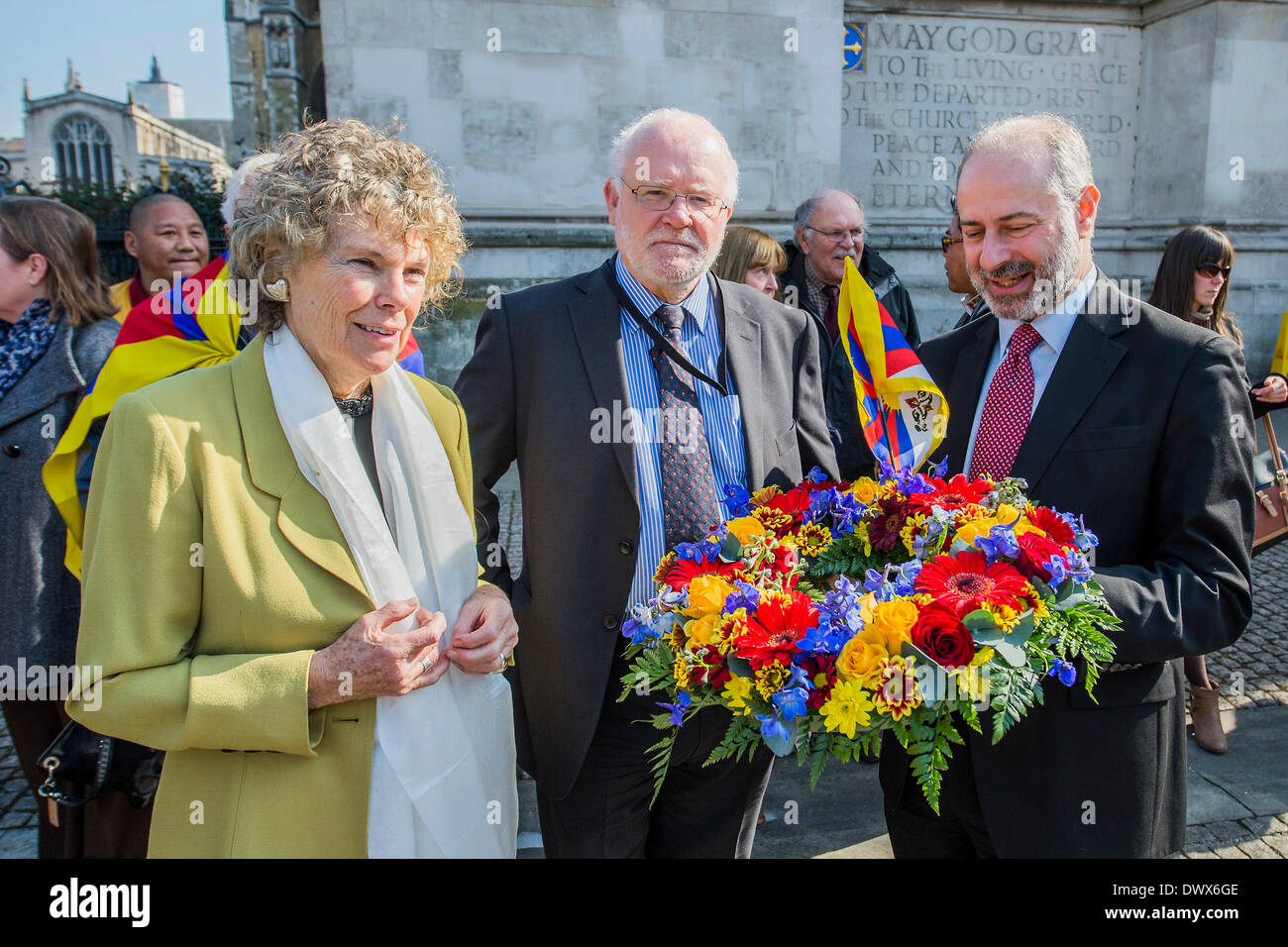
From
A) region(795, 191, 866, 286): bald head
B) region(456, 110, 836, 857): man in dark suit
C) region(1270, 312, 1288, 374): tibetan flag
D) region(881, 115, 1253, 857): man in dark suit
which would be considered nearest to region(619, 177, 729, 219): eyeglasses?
region(456, 110, 836, 857): man in dark suit

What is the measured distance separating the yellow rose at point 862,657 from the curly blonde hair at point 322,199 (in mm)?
1229

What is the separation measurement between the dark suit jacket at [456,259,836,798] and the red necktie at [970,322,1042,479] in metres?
0.53

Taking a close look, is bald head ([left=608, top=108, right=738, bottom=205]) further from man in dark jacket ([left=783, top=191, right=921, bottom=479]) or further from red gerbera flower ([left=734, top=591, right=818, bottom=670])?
man in dark jacket ([left=783, top=191, right=921, bottom=479])

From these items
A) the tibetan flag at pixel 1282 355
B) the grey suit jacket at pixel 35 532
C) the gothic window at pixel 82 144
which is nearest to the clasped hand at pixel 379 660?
the grey suit jacket at pixel 35 532

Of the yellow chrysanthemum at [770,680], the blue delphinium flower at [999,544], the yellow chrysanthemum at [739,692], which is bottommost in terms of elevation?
the yellow chrysanthemum at [739,692]

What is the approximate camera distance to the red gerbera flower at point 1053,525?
1.81 metres

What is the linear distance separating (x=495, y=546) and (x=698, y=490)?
1.92ft

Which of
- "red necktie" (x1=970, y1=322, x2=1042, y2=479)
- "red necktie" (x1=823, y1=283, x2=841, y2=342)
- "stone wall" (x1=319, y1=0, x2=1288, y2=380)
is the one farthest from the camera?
"stone wall" (x1=319, y1=0, x2=1288, y2=380)

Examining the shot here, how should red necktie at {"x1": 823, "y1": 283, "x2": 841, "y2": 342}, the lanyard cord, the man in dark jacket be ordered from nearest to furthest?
the lanyard cord, the man in dark jacket, red necktie at {"x1": 823, "y1": 283, "x2": 841, "y2": 342}

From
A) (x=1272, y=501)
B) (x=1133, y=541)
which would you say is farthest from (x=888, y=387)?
(x=1272, y=501)

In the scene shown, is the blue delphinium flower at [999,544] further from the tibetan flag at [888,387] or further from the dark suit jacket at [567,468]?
the dark suit jacket at [567,468]

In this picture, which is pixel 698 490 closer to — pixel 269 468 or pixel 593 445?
pixel 593 445

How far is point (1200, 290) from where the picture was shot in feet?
14.7

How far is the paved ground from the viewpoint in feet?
11.6
